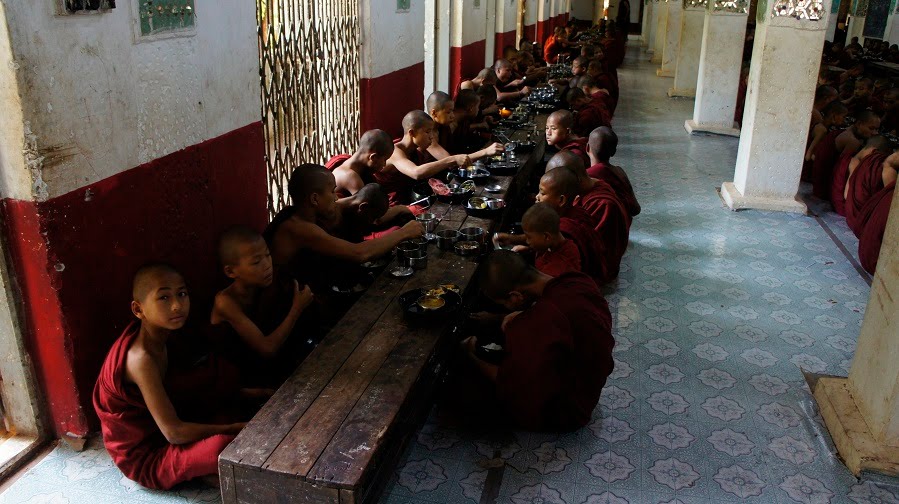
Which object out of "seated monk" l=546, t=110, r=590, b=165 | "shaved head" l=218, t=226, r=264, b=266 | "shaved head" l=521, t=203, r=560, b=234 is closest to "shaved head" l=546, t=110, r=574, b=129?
"seated monk" l=546, t=110, r=590, b=165

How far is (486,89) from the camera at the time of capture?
8.72 metres

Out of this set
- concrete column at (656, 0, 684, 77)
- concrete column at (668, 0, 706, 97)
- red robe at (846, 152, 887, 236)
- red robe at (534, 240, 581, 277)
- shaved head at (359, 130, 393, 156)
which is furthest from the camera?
concrete column at (656, 0, 684, 77)

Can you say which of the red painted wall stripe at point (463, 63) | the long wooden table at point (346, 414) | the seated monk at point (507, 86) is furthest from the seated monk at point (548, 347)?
the red painted wall stripe at point (463, 63)

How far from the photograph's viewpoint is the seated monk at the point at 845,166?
6.70 metres

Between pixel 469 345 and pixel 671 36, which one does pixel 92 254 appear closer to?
pixel 469 345

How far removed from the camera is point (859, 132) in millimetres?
7613

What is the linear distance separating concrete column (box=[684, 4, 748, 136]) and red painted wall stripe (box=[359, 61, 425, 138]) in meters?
5.08

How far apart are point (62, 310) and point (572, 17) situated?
3639cm

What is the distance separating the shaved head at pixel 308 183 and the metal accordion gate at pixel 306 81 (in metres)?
1.18

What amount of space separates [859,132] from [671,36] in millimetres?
11769

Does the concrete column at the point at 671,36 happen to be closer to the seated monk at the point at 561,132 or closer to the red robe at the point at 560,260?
the seated monk at the point at 561,132

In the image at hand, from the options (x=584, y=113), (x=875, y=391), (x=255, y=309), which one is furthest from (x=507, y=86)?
(x=875, y=391)

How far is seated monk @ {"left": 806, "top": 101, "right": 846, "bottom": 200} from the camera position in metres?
7.75

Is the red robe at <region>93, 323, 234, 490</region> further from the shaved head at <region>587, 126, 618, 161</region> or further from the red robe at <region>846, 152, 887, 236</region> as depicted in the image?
the red robe at <region>846, 152, 887, 236</region>
